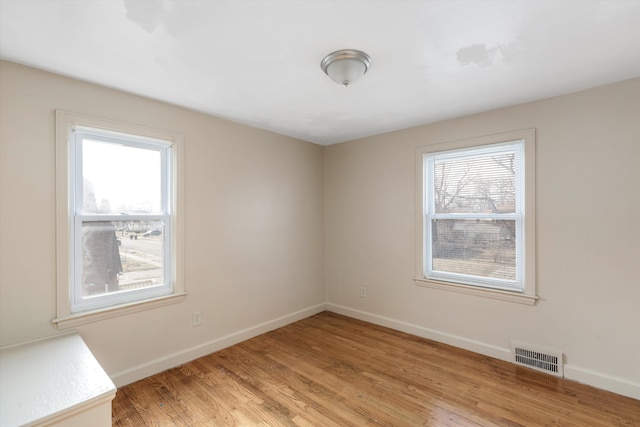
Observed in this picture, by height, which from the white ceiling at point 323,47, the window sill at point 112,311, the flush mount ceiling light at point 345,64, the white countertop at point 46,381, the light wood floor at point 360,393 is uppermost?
the white ceiling at point 323,47

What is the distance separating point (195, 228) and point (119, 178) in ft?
2.48

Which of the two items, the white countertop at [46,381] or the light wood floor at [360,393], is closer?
the white countertop at [46,381]

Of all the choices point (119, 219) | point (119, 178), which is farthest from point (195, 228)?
point (119, 178)

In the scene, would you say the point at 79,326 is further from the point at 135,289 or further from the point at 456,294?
the point at 456,294

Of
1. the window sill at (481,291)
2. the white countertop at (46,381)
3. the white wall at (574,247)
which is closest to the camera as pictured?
the white countertop at (46,381)

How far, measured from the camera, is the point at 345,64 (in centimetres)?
192

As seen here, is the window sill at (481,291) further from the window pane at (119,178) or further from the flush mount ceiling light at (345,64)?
the window pane at (119,178)

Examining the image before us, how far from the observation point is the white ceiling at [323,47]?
58.8 inches

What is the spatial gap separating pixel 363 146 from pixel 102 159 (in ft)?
9.16

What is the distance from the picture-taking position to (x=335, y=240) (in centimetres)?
429

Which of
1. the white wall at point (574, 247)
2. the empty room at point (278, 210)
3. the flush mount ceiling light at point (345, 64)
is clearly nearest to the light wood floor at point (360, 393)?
the empty room at point (278, 210)

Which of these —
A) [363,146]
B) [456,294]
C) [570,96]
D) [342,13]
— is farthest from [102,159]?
[570,96]

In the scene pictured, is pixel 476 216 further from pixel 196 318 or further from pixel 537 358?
pixel 196 318

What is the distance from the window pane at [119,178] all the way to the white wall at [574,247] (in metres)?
2.65
